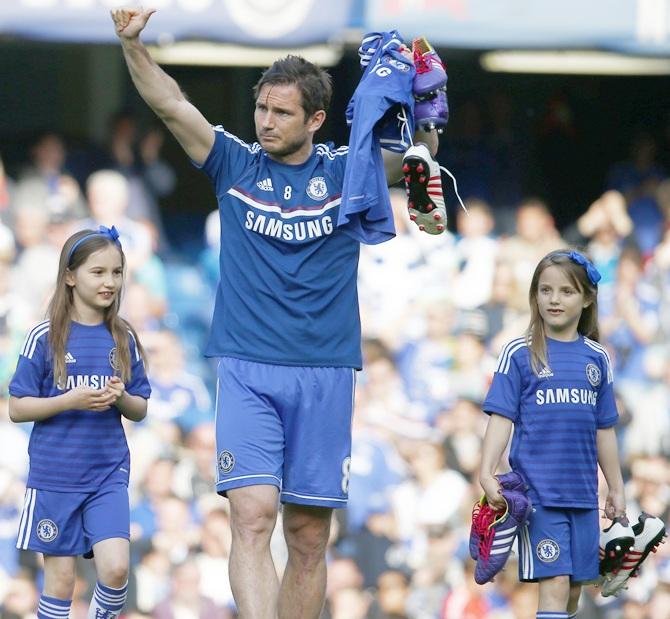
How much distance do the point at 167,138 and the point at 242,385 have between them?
4.37 m

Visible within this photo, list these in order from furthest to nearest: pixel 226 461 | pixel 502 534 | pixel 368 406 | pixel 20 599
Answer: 1. pixel 368 406
2. pixel 20 599
3. pixel 502 534
4. pixel 226 461

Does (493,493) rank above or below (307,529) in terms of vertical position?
above

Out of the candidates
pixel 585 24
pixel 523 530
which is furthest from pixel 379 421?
pixel 523 530

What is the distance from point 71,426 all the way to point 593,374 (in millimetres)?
2056

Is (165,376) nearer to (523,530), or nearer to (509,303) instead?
(509,303)

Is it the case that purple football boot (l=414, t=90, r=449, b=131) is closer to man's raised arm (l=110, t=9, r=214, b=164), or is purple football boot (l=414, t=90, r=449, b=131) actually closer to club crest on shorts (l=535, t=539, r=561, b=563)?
man's raised arm (l=110, t=9, r=214, b=164)

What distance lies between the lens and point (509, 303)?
9641mm

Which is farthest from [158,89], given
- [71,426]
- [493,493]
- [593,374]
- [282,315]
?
[593,374]

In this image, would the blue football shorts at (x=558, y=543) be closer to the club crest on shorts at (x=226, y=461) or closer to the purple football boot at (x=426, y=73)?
the club crest on shorts at (x=226, y=461)

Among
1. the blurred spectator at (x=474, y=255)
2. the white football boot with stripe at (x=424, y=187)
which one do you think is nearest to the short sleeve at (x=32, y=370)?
the white football boot with stripe at (x=424, y=187)

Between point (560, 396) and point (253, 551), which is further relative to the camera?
point (560, 396)

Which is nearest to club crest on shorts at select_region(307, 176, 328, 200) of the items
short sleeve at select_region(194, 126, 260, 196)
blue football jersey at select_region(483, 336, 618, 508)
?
short sleeve at select_region(194, 126, 260, 196)

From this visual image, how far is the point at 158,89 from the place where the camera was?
204 inches

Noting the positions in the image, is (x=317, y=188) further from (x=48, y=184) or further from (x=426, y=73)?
(x=48, y=184)
